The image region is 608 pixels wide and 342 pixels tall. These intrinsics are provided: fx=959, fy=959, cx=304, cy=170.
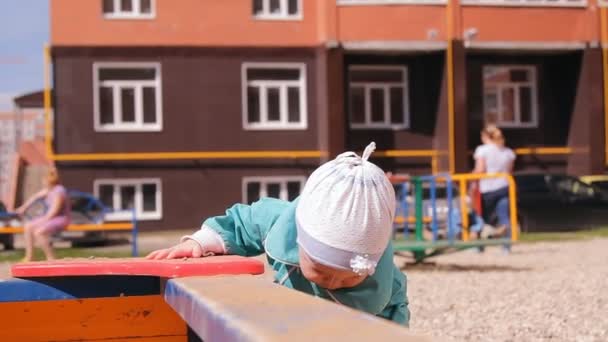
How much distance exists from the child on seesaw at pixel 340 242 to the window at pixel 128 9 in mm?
21486

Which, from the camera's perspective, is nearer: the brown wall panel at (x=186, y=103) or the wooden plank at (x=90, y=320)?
the wooden plank at (x=90, y=320)

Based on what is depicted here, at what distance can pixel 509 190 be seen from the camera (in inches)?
488

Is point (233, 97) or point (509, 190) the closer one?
point (509, 190)

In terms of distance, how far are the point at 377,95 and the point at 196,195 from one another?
18.2 feet

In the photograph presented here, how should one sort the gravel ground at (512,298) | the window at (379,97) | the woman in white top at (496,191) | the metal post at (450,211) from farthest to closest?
1. the window at (379,97)
2. the woman in white top at (496,191)
3. the metal post at (450,211)
4. the gravel ground at (512,298)

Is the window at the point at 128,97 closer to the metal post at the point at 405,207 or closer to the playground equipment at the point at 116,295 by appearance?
the metal post at the point at 405,207

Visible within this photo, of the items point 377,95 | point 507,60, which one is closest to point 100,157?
point 377,95

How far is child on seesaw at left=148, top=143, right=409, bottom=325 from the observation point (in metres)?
2.44

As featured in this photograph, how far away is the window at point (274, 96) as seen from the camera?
24656mm

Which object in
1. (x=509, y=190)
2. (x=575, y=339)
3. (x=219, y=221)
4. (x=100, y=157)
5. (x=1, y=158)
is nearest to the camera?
(x=219, y=221)

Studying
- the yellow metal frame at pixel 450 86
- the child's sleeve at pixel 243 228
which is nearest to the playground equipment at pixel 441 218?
the child's sleeve at pixel 243 228

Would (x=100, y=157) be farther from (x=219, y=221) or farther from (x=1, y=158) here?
(x=219, y=221)

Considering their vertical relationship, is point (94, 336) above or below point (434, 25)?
below

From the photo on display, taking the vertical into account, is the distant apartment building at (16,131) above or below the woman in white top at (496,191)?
above
